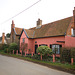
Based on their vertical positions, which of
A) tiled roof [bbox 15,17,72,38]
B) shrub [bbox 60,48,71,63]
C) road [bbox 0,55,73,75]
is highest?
tiled roof [bbox 15,17,72,38]

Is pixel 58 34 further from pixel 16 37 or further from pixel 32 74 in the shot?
pixel 16 37

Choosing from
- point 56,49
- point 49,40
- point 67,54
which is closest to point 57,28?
point 49,40

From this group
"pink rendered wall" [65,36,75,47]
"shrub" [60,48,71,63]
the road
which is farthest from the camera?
"pink rendered wall" [65,36,75,47]

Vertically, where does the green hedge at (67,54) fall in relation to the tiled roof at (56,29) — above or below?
below

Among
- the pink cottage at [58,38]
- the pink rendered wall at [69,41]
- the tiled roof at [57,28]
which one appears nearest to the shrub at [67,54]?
the pink cottage at [58,38]

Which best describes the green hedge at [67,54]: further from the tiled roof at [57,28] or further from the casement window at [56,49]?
the tiled roof at [57,28]

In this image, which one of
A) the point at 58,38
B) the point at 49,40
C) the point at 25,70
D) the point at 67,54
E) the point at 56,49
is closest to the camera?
the point at 25,70

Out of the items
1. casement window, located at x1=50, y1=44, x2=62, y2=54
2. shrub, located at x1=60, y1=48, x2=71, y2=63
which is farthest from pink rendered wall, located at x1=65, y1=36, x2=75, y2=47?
shrub, located at x1=60, y1=48, x2=71, y2=63

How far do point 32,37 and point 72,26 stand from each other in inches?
365

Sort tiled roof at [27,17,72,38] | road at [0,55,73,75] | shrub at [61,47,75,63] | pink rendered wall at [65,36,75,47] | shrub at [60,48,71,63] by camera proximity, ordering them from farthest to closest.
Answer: tiled roof at [27,17,72,38]
pink rendered wall at [65,36,75,47]
shrub at [60,48,71,63]
shrub at [61,47,75,63]
road at [0,55,73,75]

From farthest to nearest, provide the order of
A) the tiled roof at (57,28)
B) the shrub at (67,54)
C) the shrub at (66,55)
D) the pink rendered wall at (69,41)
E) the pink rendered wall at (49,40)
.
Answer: the tiled roof at (57,28)
the pink rendered wall at (49,40)
the pink rendered wall at (69,41)
the shrub at (66,55)
the shrub at (67,54)

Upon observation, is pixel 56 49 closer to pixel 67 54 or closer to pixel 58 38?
pixel 58 38

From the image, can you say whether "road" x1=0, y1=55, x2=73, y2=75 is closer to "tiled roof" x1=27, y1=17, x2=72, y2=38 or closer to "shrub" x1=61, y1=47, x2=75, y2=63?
"shrub" x1=61, y1=47, x2=75, y2=63

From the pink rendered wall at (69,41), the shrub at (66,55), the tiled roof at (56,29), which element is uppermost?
the tiled roof at (56,29)
